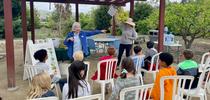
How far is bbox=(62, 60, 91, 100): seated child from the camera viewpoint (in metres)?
2.87

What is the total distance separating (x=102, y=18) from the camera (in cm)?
1728

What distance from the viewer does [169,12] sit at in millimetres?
9898

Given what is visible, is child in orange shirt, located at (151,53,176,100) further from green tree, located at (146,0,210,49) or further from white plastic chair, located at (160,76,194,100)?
green tree, located at (146,0,210,49)

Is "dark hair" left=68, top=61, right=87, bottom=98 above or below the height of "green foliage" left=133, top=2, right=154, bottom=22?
below

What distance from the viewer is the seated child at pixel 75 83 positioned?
287 centimetres

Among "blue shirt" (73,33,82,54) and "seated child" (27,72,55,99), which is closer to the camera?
"seated child" (27,72,55,99)

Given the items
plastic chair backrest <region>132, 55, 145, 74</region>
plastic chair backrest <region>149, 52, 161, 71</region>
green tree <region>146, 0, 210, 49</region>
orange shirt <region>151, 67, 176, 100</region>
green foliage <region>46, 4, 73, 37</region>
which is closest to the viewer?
orange shirt <region>151, 67, 176, 100</region>

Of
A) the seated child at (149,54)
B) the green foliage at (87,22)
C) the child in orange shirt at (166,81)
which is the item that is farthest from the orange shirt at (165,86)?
the green foliage at (87,22)

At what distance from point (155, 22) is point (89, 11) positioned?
912 centimetres

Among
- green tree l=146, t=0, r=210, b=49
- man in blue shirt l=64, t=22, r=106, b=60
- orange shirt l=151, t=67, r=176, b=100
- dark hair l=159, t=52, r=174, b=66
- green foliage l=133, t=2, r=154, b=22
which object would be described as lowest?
orange shirt l=151, t=67, r=176, b=100

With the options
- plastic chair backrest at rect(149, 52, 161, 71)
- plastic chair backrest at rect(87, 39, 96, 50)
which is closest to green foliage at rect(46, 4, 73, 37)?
plastic chair backrest at rect(87, 39, 96, 50)

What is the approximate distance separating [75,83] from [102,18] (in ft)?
47.9

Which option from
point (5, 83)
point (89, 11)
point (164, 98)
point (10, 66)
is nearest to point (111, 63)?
point (164, 98)

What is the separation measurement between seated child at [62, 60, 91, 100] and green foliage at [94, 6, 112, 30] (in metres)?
14.3
